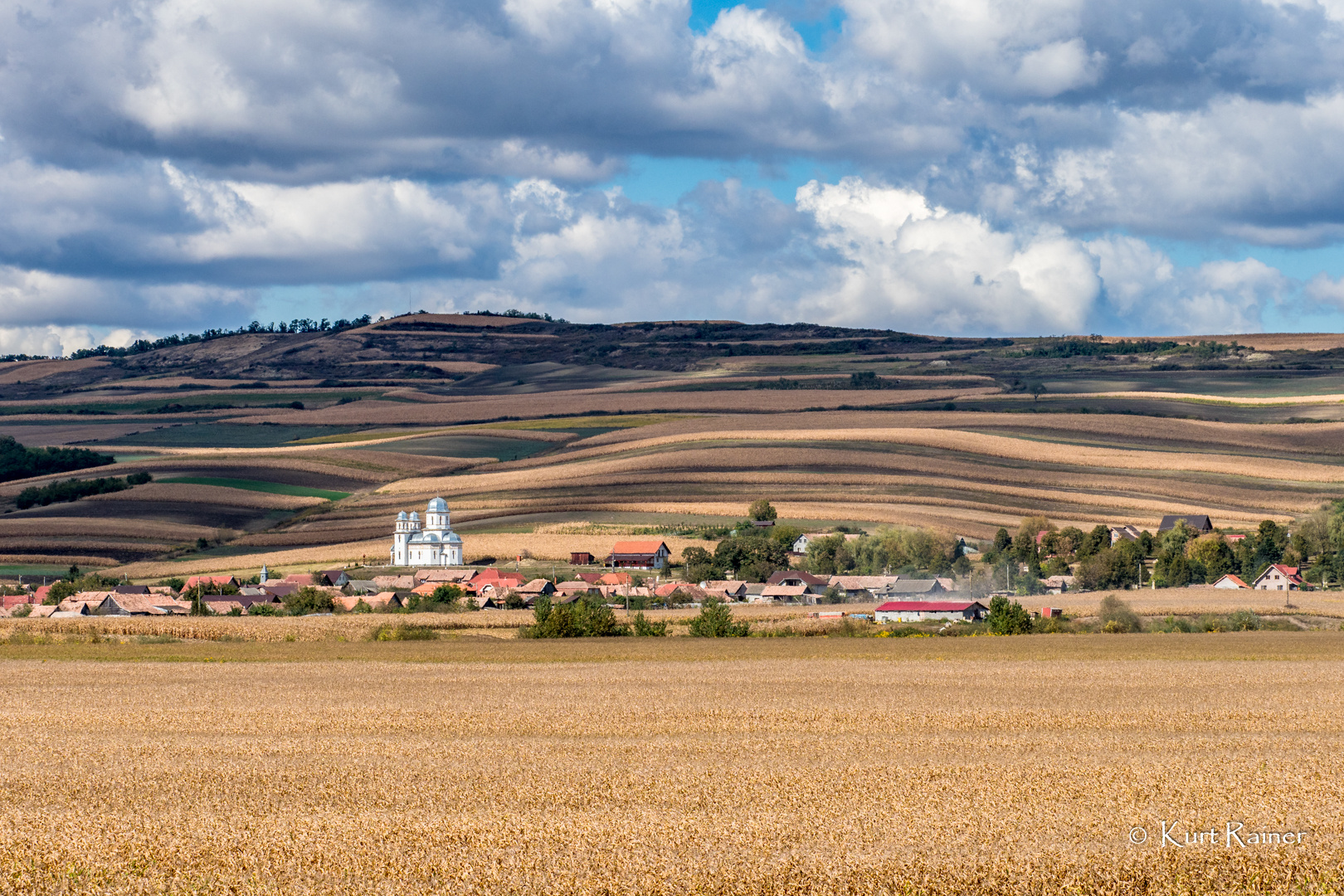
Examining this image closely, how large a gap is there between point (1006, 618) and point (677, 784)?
44.2 metres

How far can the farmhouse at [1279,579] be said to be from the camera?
86062mm

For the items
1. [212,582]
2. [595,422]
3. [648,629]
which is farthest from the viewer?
[595,422]

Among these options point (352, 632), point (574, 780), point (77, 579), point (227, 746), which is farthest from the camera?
point (77, 579)

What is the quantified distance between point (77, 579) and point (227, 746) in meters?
67.3

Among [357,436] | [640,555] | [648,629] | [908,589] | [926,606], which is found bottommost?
[908,589]

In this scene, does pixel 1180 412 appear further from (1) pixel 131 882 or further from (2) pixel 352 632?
(1) pixel 131 882

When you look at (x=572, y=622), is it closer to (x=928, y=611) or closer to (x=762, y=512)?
(x=928, y=611)

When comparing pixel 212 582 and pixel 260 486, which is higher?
pixel 260 486

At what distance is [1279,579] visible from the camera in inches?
3428

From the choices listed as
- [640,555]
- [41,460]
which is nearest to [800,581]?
[640,555]

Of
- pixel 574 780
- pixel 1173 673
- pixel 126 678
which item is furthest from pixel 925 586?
pixel 574 780

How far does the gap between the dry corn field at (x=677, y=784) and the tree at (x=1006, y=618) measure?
21.8 m

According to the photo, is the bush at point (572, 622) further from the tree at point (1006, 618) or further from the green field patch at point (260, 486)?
the green field patch at point (260, 486)

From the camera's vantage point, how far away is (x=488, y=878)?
14961 millimetres
